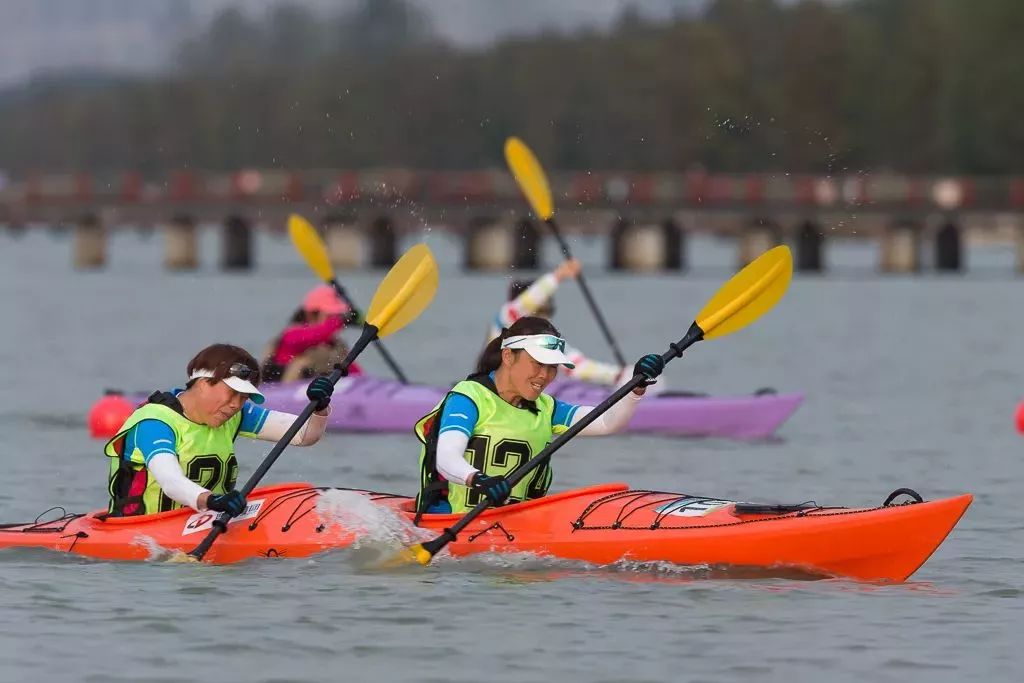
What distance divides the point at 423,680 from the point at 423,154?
4760 inches

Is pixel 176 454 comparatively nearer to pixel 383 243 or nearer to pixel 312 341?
pixel 312 341

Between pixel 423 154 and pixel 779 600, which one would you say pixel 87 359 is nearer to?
pixel 779 600

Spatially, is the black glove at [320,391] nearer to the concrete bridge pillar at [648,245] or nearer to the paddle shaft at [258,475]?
the paddle shaft at [258,475]

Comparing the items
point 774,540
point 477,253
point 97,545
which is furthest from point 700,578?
point 477,253

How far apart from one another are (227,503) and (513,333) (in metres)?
1.59

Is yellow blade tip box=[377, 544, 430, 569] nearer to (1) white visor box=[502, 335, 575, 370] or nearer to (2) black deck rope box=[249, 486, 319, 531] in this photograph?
(2) black deck rope box=[249, 486, 319, 531]

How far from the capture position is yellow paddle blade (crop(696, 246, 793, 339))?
1194 cm

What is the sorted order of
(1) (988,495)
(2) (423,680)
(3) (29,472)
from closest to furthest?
(2) (423,680), (1) (988,495), (3) (29,472)

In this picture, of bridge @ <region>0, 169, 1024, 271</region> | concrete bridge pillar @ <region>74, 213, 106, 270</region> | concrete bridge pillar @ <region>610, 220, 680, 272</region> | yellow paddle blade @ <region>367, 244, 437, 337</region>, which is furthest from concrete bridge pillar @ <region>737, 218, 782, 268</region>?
yellow paddle blade @ <region>367, 244, 437, 337</region>

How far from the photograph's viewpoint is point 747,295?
12.0 metres

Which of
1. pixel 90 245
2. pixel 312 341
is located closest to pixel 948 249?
pixel 90 245

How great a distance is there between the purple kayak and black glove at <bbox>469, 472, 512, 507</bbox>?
7.69 metres

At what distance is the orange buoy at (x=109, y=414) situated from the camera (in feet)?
62.2

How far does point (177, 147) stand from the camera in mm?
187500
